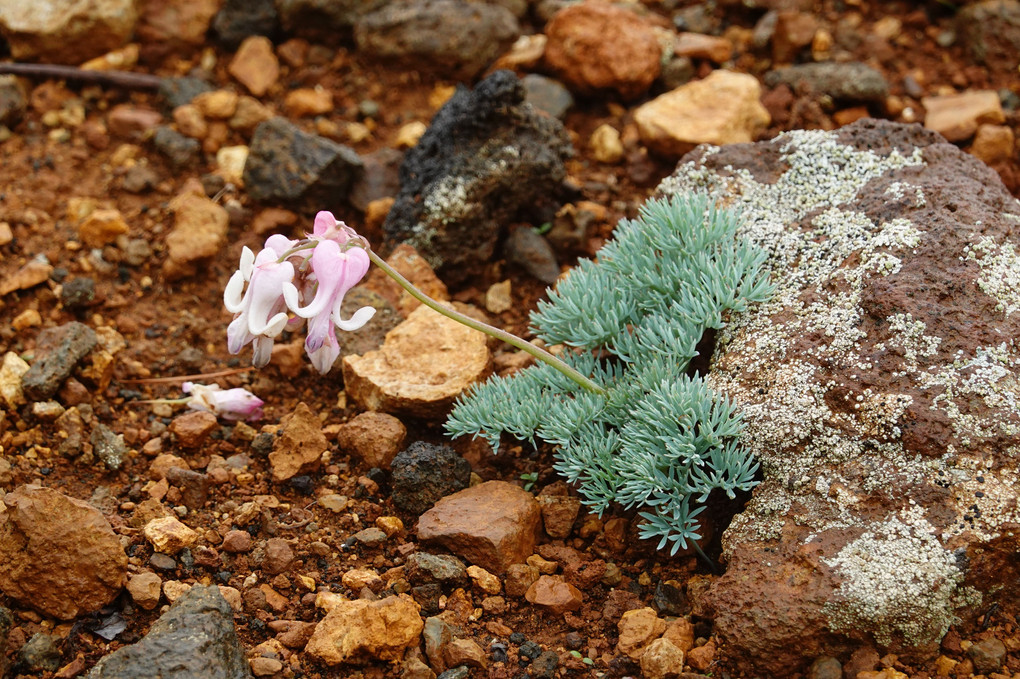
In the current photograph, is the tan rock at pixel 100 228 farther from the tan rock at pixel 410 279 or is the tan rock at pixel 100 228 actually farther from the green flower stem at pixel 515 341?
the green flower stem at pixel 515 341

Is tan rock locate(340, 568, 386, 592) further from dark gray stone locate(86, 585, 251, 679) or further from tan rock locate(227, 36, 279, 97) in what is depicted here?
tan rock locate(227, 36, 279, 97)

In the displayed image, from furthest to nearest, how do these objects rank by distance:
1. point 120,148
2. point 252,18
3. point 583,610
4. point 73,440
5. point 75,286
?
point 252,18 < point 120,148 < point 75,286 < point 73,440 < point 583,610

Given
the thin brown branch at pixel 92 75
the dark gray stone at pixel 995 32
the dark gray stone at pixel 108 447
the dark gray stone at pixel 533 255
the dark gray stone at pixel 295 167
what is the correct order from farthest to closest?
the dark gray stone at pixel 995 32, the thin brown branch at pixel 92 75, the dark gray stone at pixel 295 167, the dark gray stone at pixel 533 255, the dark gray stone at pixel 108 447

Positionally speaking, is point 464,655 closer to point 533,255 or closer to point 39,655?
point 39,655

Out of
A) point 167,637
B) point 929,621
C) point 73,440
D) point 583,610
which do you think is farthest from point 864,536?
point 73,440

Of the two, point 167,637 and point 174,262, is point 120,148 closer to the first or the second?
point 174,262

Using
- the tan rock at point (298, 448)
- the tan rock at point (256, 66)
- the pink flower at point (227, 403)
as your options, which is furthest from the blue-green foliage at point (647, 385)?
the tan rock at point (256, 66)

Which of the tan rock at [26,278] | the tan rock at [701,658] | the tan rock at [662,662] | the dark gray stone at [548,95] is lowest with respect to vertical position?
the tan rock at [701,658]
